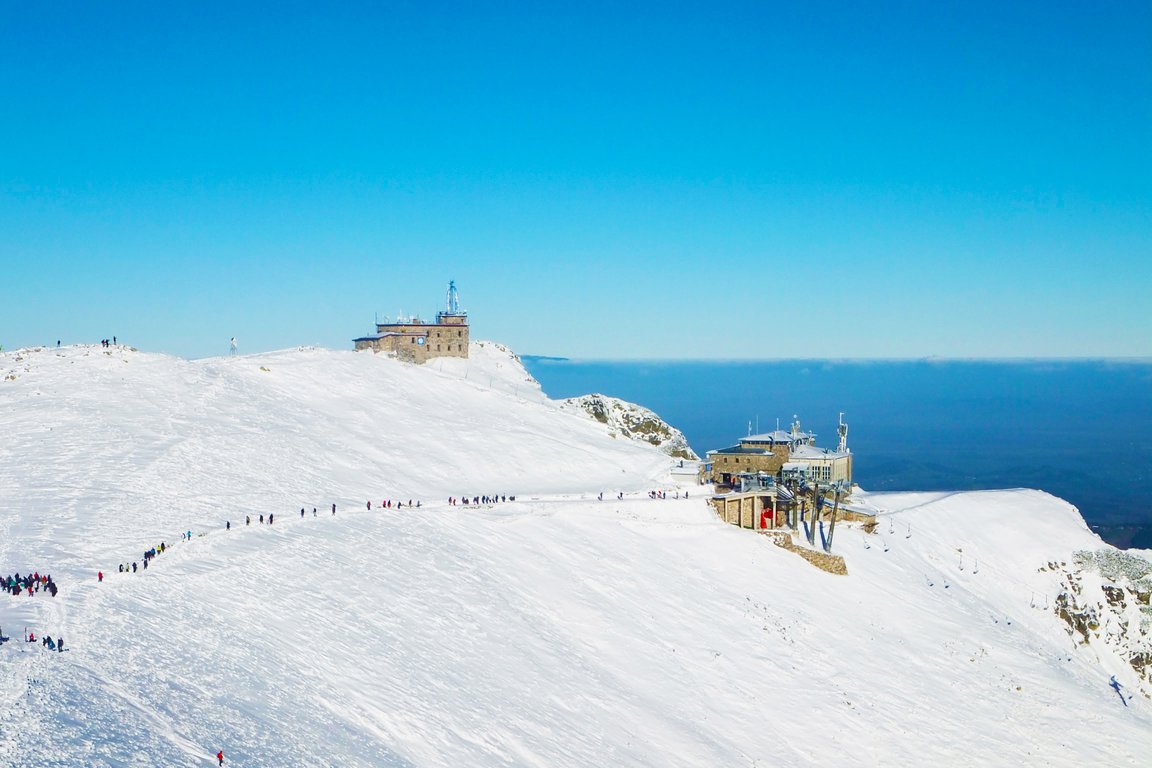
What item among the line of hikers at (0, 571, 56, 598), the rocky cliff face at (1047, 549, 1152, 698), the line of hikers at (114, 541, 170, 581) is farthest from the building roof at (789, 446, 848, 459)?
the line of hikers at (0, 571, 56, 598)

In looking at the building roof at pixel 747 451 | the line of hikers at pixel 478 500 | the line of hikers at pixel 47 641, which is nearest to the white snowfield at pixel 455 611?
the line of hikers at pixel 47 641

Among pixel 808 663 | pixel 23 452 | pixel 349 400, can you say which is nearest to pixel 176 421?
pixel 23 452

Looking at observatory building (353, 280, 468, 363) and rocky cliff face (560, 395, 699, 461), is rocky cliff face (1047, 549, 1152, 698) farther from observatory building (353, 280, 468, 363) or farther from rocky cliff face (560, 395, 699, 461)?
observatory building (353, 280, 468, 363)

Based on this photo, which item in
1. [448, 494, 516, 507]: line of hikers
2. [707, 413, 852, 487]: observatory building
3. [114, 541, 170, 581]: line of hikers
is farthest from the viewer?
[707, 413, 852, 487]: observatory building

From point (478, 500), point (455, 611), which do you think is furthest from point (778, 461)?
point (455, 611)

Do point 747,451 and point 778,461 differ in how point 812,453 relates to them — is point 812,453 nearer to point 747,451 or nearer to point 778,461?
point 778,461

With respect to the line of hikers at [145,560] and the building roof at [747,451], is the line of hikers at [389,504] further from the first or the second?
the building roof at [747,451]
